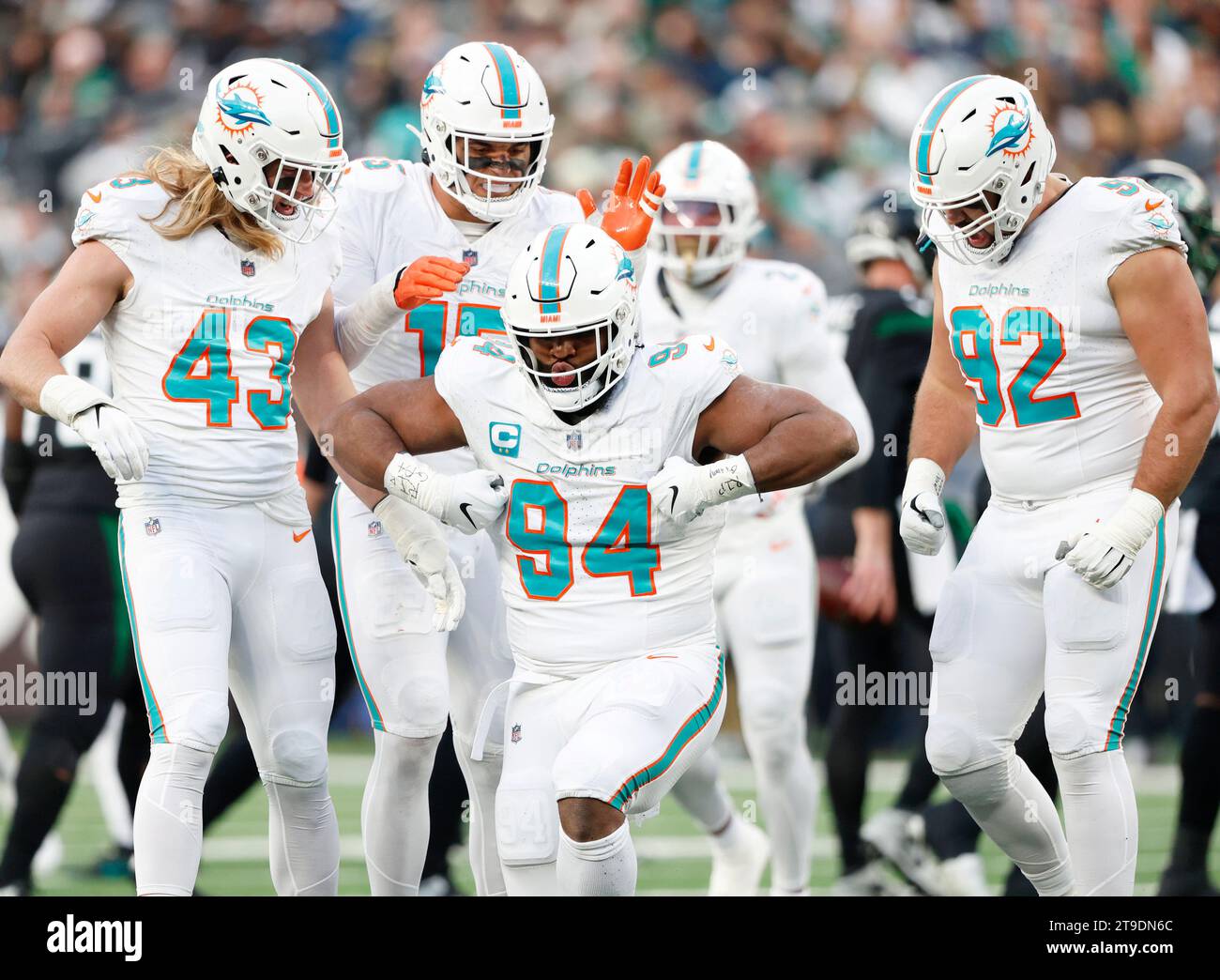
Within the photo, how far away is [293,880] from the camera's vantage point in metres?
4.32

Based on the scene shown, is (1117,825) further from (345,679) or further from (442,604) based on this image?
(345,679)

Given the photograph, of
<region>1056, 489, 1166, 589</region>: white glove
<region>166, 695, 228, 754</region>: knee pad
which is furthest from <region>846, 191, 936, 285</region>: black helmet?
<region>166, 695, 228, 754</region>: knee pad

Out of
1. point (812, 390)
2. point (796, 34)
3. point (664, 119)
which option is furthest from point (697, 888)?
point (796, 34)

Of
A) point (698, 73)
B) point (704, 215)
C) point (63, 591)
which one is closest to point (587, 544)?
point (704, 215)

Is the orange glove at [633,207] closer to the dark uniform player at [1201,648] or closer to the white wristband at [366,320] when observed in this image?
the white wristband at [366,320]

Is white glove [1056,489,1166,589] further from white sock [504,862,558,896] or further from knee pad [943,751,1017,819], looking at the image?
Result: white sock [504,862,558,896]

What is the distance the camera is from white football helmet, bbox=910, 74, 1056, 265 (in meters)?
4.11

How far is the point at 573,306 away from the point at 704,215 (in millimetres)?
1956

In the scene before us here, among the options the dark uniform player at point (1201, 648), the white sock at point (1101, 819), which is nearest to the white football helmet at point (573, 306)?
the white sock at point (1101, 819)

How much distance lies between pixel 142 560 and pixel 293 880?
86 centimetres

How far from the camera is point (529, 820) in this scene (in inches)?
151

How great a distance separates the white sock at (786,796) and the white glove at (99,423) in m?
2.22

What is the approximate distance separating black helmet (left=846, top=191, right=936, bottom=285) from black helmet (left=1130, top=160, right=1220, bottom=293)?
54.8 inches
